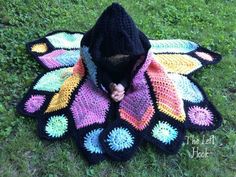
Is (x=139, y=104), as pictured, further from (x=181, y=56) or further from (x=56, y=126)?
(x=181, y=56)

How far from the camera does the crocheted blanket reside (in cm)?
252

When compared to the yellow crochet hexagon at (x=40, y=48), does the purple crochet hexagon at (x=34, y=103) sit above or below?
above

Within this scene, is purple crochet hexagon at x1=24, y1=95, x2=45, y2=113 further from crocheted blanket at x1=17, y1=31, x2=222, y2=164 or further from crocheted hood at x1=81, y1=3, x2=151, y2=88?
crocheted hood at x1=81, y1=3, x2=151, y2=88

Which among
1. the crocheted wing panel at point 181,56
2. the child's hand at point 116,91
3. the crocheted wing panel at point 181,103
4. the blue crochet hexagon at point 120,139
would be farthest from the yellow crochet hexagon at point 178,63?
the blue crochet hexagon at point 120,139

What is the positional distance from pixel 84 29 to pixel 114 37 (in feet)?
4.34

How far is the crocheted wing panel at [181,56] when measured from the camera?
124 inches

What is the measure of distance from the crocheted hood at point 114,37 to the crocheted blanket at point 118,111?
0.31ft

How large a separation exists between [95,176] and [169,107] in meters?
0.67

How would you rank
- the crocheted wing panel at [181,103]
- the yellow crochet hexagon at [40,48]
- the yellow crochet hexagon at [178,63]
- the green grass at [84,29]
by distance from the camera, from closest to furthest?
the green grass at [84,29] < the crocheted wing panel at [181,103] < the yellow crochet hexagon at [178,63] < the yellow crochet hexagon at [40,48]

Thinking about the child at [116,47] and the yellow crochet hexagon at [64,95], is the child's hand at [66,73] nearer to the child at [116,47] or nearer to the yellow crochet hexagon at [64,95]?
the yellow crochet hexagon at [64,95]

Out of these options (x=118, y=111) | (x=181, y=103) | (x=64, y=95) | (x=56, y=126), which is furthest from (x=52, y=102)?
(x=181, y=103)

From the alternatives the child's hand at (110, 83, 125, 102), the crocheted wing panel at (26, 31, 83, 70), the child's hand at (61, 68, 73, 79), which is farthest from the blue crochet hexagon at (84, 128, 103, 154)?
the crocheted wing panel at (26, 31, 83, 70)

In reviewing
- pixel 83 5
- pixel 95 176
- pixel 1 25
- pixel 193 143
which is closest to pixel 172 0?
pixel 83 5

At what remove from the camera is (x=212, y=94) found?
3.07 metres
